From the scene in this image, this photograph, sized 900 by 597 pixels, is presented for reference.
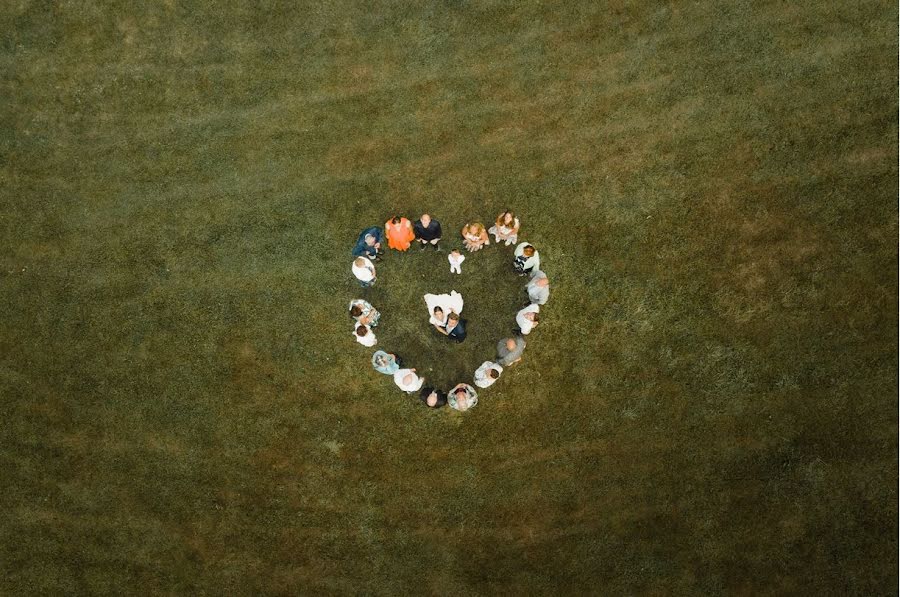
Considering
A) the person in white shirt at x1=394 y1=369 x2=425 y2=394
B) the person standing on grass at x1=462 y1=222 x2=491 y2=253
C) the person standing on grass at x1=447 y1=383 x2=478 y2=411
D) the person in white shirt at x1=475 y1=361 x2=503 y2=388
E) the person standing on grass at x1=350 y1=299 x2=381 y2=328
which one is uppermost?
the person standing on grass at x1=462 y1=222 x2=491 y2=253

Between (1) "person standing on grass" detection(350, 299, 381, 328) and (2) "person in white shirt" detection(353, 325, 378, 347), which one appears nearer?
(1) "person standing on grass" detection(350, 299, 381, 328)

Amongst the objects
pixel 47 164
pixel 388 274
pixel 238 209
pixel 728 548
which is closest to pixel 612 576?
pixel 728 548

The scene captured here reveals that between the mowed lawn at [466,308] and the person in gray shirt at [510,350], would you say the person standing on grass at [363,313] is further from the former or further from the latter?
the person in gray shirt at [510,350]

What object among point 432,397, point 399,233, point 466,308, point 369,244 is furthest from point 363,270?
point 432,397

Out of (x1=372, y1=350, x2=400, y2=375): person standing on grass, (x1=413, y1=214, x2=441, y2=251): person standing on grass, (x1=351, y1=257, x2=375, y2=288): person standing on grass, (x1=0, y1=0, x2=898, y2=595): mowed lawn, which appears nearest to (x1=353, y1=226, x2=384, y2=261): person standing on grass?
(x1=351, y1=257, x2=375, y2=288): person standing on grass

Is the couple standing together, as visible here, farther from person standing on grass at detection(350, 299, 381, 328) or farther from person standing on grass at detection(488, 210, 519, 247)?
person standing on grass at detection(488, 210, 519, 247)

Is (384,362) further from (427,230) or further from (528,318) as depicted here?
(528,318)
